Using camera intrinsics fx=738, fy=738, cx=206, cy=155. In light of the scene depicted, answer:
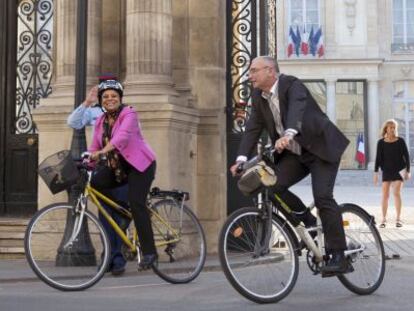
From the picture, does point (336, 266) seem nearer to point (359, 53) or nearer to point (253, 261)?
point (253, 261)

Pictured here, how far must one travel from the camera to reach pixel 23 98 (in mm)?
10312

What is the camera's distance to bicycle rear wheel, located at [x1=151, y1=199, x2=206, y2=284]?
638 centimetres

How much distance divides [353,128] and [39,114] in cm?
4109

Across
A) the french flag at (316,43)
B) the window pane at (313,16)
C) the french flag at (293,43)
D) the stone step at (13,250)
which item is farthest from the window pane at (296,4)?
the stone step at (13,250)

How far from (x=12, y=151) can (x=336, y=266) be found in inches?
246

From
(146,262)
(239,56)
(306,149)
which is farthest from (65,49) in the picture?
(306,149)

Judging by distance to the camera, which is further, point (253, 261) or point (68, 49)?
point (68, 49)

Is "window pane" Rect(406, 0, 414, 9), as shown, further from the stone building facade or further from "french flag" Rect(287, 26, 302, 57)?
"french flag" Rect(287, 26, 302, 57)

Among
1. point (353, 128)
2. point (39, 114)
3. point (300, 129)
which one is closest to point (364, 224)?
point (300, 129)

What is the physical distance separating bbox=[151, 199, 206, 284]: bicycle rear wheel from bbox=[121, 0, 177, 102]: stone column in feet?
8.09

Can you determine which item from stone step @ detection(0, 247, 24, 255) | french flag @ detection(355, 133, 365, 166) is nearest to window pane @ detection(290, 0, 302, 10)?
french flag @ detection(355, 133, 365, 166)

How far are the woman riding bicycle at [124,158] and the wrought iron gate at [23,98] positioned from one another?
4170 millimetres

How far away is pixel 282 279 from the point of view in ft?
17.6

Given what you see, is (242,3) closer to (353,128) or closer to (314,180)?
(314,180)
